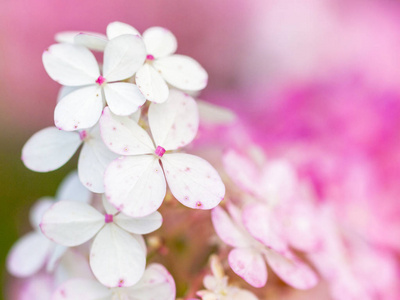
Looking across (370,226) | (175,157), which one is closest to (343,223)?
(370,226)

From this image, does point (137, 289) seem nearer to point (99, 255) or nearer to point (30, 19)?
point (99, 255)

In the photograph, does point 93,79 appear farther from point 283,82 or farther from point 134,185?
point 283,82

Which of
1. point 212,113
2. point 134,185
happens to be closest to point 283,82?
point 212,113

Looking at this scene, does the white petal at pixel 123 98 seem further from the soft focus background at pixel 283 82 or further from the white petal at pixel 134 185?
the soft focus background at pixel 283 82

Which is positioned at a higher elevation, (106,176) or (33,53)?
(106,176)

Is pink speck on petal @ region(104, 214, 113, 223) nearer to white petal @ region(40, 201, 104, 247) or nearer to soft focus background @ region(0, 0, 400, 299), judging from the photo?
white petal @ region(40, 201, 104, 247)
